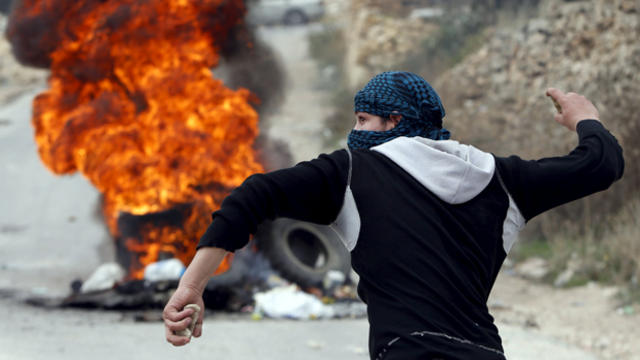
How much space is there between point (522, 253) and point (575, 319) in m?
2.41

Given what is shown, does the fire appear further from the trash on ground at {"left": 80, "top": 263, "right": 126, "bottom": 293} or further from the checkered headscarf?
the checkered headscarf

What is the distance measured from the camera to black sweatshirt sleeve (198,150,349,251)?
2.03m

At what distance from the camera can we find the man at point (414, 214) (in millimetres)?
2061

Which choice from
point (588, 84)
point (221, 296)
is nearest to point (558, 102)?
point (221, 296)

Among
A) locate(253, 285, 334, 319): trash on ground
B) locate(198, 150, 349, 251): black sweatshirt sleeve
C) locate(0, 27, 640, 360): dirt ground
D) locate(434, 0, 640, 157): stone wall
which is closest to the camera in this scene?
locate(198, 150, 349, 251): black sweatshirt sleeve

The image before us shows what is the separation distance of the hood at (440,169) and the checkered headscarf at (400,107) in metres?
0.11

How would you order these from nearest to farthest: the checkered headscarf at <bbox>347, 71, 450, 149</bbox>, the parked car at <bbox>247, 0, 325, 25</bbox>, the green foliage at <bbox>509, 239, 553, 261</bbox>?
the checkered headscarf at <bbox>347, 71, 450, 149</bbox> → the green foliage at <bbox>509, 239, 553, 261</bbox> → the parked car at <bbox>247, 0, 325, 25</bbox>

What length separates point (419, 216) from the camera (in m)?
2.13

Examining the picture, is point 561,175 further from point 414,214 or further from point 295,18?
point 295,18

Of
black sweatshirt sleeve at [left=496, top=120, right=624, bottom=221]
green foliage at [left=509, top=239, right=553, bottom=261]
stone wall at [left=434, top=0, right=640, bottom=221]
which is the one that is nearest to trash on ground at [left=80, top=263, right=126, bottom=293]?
green foliage at [left=509, top=239, right=553, bottom=261]

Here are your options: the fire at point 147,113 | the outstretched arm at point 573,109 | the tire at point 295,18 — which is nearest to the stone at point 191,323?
the outstretched arm at point 573,109

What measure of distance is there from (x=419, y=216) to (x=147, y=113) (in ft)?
22.9

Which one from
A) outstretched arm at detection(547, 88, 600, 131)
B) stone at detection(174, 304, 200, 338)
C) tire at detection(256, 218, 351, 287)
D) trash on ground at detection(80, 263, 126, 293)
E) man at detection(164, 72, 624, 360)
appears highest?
outstretched arm at detection(547, 88, 600, 131)

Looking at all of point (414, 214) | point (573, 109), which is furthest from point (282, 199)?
point (573, 109)
